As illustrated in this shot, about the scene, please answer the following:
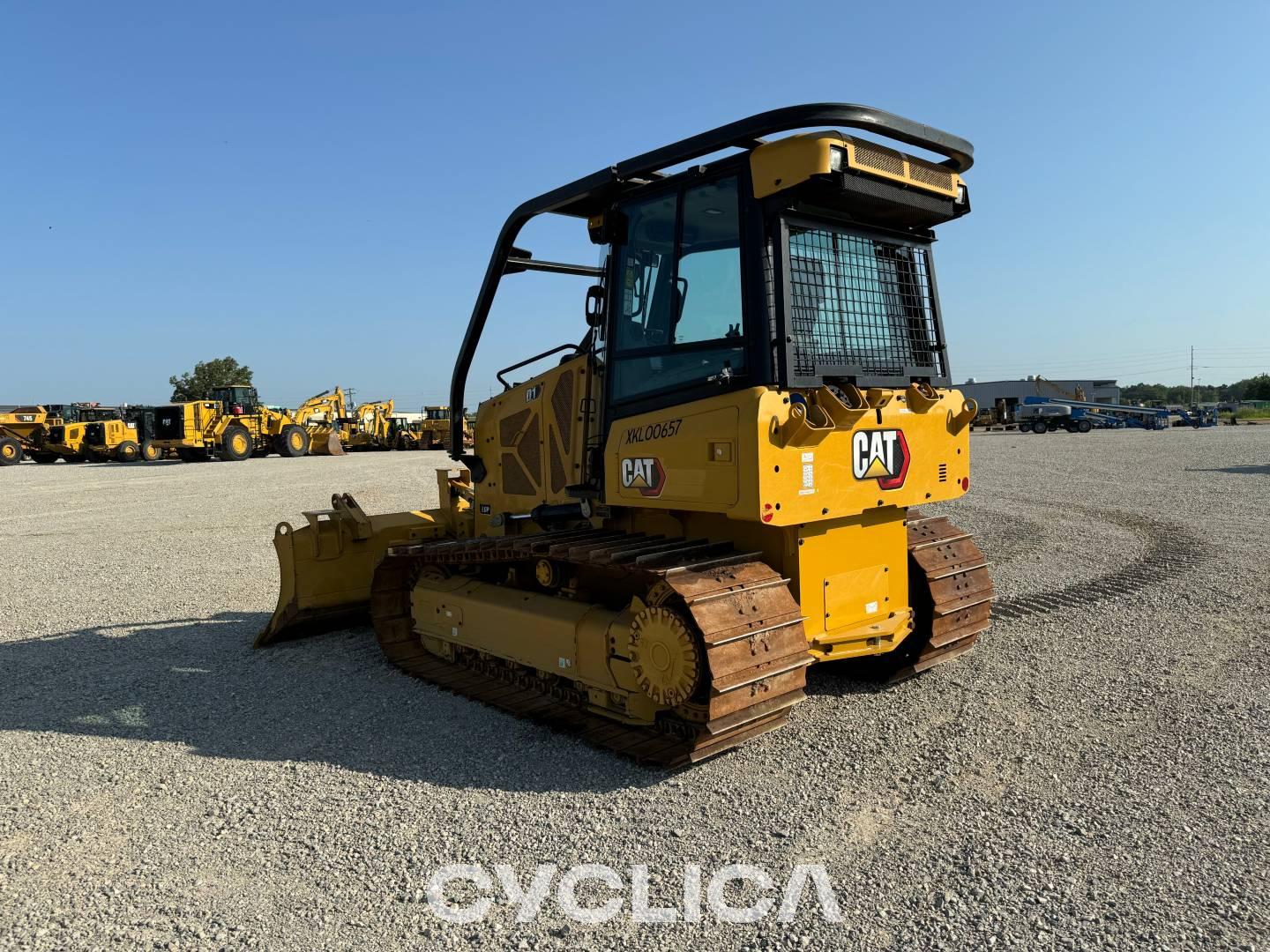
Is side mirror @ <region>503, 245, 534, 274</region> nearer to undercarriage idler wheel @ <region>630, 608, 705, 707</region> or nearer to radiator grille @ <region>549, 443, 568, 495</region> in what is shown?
radiator grille @ <region>549, 443, 568, 495</region>

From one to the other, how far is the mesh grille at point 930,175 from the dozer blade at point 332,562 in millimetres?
4837

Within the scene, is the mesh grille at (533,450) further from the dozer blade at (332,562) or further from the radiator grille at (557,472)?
the dozer blade at (332,562)

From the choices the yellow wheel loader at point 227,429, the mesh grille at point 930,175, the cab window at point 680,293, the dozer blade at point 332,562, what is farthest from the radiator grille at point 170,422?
the mesh grille at point 930,175

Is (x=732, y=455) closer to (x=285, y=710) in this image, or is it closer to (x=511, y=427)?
(x=511, y=427)

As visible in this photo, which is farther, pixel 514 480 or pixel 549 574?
pixel 514 480

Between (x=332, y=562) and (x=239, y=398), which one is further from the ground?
(x=239, y=398)

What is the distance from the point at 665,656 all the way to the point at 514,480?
101 inches

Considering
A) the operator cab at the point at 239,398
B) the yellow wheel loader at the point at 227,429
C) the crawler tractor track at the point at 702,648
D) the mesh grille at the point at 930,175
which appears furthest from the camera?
the operator cab at the point at 239,398

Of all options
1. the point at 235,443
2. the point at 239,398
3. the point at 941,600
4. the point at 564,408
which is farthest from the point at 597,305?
the point at 239,398

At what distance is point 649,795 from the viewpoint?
13.7 feet

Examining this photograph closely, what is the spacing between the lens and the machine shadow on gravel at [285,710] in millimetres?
4594

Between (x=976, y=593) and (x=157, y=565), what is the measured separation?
997 centimetres

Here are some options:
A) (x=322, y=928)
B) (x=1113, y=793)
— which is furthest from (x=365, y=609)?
(x=1113, y=793)

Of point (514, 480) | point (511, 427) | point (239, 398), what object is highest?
point (239, 398)
